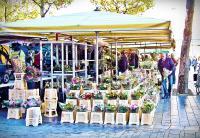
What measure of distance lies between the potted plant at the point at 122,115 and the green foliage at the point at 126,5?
19.2 metres

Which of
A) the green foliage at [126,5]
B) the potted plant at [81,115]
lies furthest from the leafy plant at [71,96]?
the green foliage at [126,5]

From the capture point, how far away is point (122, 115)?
840 centimetres

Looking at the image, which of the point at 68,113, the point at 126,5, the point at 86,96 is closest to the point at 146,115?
the point at 86,96

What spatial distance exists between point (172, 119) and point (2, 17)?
21.7 m

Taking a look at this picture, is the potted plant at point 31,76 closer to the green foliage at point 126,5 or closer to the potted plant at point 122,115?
the potted plant at point 122,115

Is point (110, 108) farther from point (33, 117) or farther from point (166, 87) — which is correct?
point (166, 87)

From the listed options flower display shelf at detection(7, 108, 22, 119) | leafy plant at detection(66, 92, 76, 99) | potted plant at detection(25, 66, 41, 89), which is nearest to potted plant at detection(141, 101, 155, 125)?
leafy plant at detection(66, 92, 76, 99)

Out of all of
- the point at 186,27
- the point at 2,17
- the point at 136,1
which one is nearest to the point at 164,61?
the point at 186,27

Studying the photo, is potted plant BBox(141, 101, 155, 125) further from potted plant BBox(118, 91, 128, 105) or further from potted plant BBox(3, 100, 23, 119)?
potted plant BBox(3, 100, 23, 119)

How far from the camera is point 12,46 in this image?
1742 cm

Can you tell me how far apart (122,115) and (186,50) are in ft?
23.8

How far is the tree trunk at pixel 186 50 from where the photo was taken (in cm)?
1472

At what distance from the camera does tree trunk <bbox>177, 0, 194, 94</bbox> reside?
14.7m

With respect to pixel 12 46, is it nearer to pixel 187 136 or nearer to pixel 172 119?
pixel 172 119
